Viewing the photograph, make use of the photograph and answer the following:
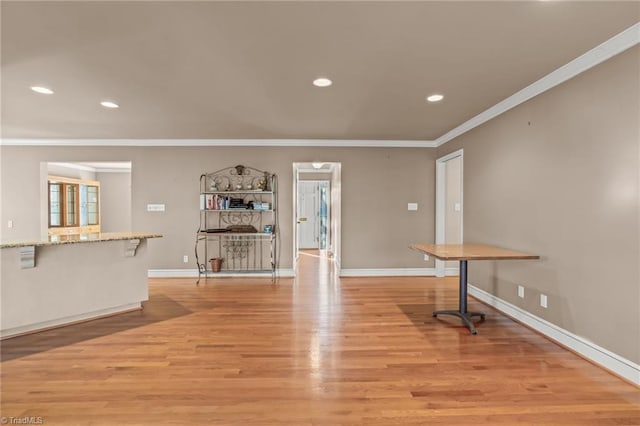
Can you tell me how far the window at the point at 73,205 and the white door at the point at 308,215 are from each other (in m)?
5.52

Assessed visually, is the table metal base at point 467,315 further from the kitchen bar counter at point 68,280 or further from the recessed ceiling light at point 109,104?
the recessed ceiling light at point 109,104

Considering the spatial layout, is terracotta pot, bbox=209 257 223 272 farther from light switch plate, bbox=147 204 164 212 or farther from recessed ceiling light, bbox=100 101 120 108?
recessed ceiling light, bbox=100 101 120 108

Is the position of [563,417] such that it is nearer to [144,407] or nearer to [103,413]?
[144,407]

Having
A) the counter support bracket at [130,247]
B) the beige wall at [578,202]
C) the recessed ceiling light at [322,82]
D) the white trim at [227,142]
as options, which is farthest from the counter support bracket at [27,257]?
the beige wall at [578,202]

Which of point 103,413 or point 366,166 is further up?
point 366,166

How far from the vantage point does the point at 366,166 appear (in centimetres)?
565

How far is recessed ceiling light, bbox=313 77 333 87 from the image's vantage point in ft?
9.72

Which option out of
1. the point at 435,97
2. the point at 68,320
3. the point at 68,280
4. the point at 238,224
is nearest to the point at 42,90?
the point at 68,280

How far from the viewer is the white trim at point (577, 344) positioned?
2.23 m

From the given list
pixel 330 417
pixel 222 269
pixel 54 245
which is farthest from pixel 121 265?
pixel 330 417

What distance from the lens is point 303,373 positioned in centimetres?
234

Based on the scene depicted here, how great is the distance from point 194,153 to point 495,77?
4.61m

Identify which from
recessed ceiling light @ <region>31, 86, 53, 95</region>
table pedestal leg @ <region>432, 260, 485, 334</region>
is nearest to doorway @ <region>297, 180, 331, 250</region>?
table pedestal leg @ <region>432, 260, 485, 334</region>

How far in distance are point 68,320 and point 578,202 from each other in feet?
16.3
